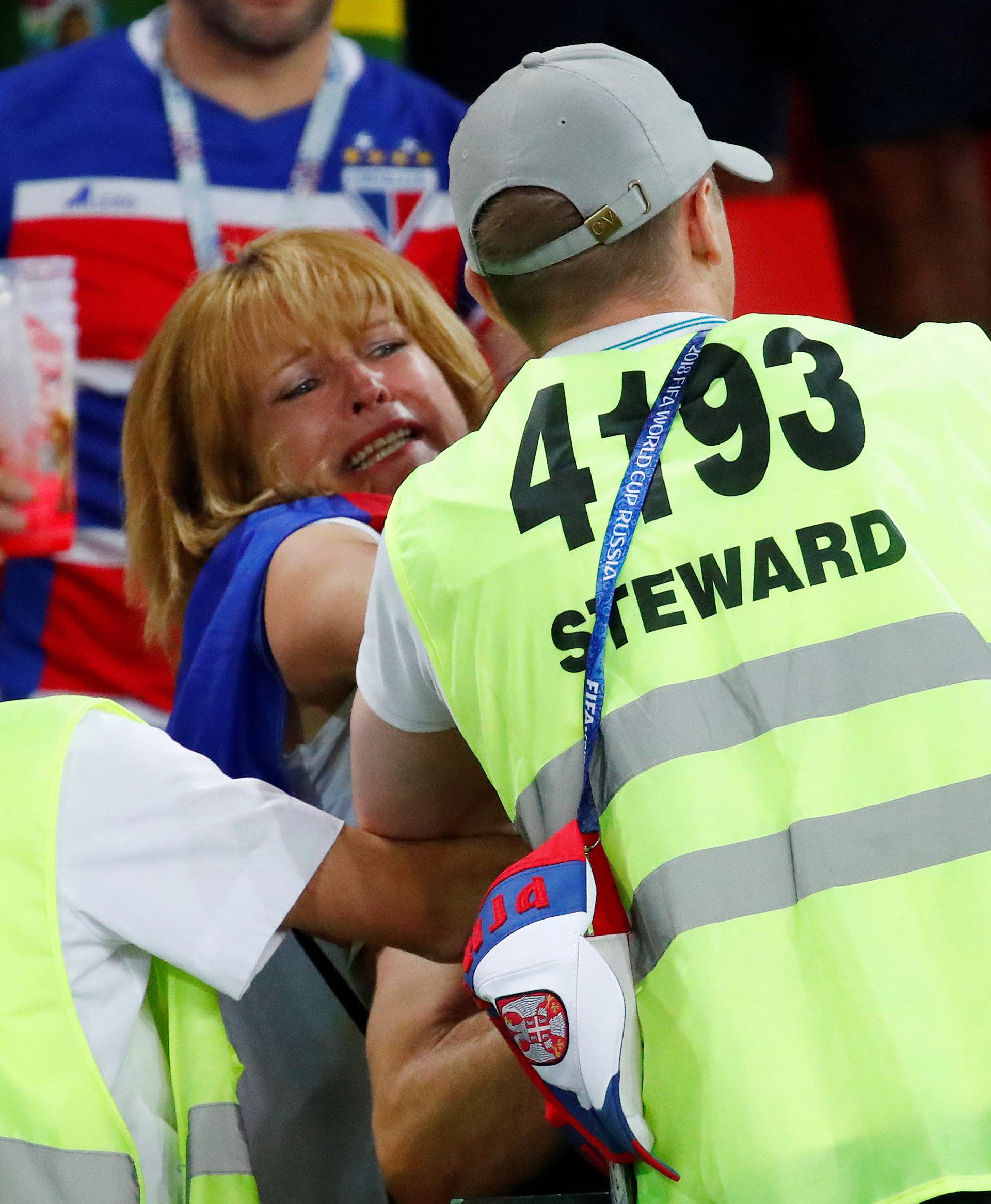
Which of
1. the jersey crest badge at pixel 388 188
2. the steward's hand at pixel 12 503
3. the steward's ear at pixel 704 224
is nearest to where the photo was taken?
the steward's ear at pixel 704 224

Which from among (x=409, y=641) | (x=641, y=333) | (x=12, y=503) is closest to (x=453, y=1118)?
(x=409, y=641)

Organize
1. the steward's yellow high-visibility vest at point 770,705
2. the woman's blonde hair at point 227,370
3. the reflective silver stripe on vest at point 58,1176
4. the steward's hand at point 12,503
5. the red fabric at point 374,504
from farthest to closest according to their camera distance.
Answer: the steward's hand at point 12,503 → the woman's blonde hair at point 227,370 → the red fabric at point 374,504 → the reflective silver stripe on vest at point 58,1176 → the steward's yellow high-visibility vest at point 770,705

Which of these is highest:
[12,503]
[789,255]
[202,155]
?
[202,155]

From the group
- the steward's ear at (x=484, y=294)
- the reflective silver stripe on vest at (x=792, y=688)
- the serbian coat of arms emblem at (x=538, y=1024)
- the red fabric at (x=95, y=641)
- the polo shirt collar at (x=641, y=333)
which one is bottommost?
the red fabric at (x=95, y=641)

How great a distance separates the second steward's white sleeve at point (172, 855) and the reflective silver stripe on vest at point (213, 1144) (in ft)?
0.29

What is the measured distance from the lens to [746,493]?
996mm

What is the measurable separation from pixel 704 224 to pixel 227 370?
797 millimetres

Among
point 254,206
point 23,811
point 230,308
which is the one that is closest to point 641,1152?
point 23,811

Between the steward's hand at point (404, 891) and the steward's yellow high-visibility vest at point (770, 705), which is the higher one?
the steward's yellow high-visibility vest at point (770, 705)

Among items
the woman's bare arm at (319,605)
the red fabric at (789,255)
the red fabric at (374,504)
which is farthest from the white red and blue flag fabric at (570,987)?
the red fabric at (789,255)

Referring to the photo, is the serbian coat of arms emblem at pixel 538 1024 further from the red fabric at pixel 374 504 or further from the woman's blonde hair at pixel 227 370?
the woman's blonde hair at pixel 227 370

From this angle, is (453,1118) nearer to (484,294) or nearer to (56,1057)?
(56,1057)

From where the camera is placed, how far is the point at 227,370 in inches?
70.9

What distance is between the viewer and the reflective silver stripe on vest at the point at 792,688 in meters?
0.95
